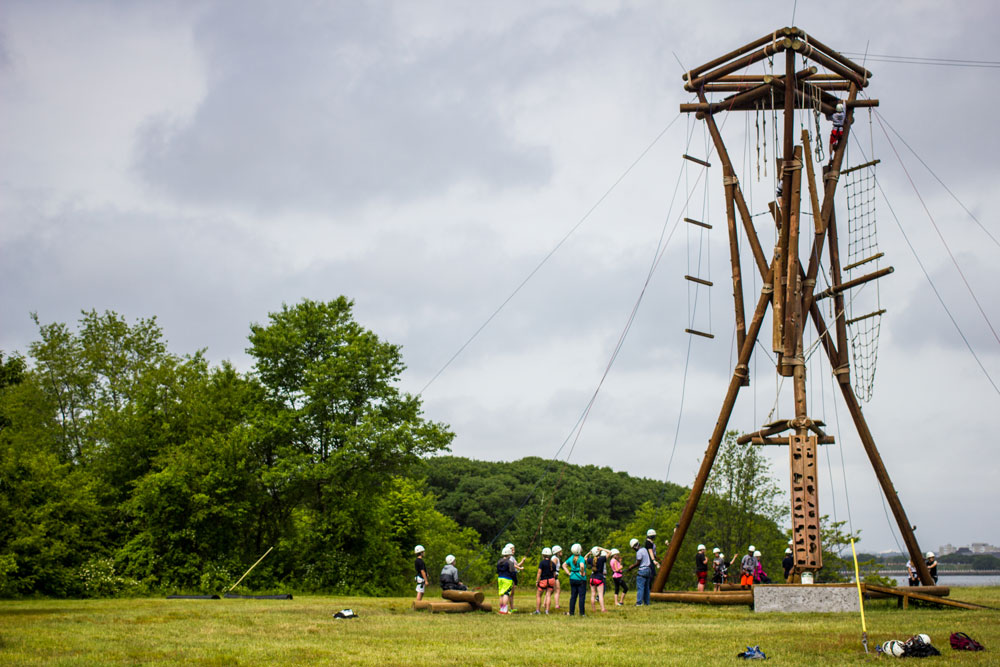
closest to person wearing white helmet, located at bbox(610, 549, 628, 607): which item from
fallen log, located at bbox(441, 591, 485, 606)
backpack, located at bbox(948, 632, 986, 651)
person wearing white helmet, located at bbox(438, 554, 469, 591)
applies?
fallen log, located at bbox(441, 591, 485, 606)

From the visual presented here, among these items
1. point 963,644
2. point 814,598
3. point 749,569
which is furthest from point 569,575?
point 963,644

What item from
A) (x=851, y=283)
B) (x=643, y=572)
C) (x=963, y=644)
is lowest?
(x=963, y=644)

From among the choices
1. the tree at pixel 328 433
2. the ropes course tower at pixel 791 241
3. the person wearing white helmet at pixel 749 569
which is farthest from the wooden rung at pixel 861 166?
the tree at pixel 328 433

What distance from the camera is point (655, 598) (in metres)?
25.1

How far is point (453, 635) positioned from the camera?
640 inches

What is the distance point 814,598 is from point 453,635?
9.25 meters

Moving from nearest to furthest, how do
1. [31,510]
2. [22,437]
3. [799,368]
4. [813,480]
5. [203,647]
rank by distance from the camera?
[203,647], [813,480], [799,368], [31,510], [22,437]

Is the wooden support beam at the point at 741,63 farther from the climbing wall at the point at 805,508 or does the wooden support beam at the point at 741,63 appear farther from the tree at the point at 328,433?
the tree at the point at 328,433

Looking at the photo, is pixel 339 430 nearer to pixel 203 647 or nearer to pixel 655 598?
pixel 655 598

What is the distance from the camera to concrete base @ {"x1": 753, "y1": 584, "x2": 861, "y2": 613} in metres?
20.9

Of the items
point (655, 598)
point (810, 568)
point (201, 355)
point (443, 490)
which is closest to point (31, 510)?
point (201, 355)

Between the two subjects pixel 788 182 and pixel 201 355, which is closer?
pixel 788 182

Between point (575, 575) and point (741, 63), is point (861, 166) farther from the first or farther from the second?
point (575, 575)

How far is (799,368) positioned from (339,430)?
2089 cm
